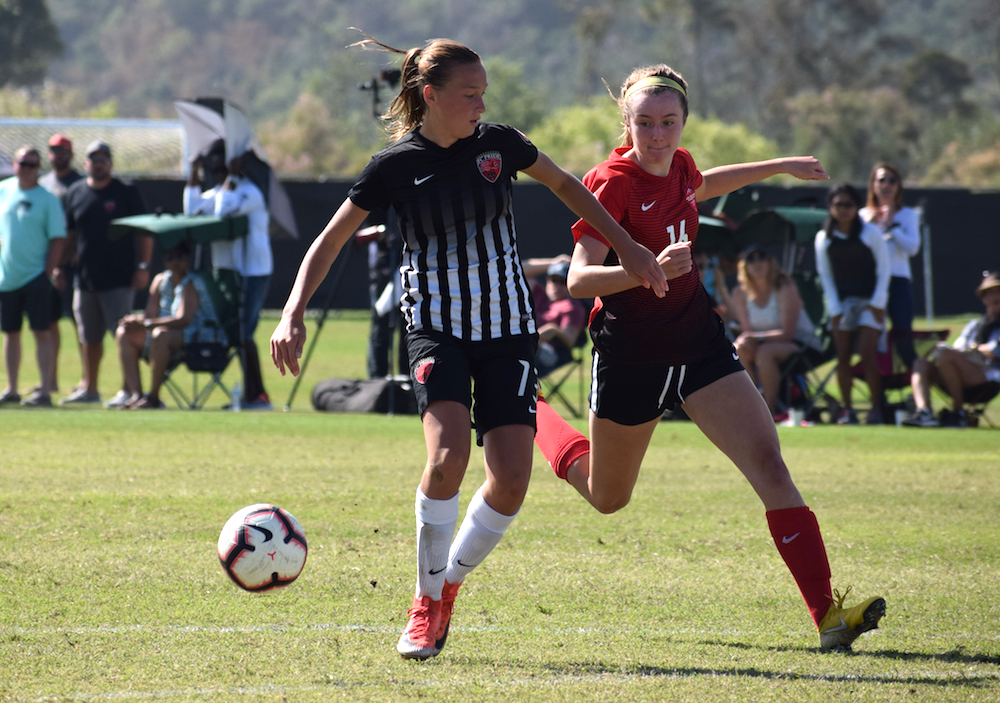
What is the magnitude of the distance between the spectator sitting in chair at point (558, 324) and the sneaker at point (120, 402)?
13.4 ft

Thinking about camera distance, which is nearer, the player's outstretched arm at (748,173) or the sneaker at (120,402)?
the player's outstretched arm at (748,173)

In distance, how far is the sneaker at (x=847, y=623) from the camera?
4.15m

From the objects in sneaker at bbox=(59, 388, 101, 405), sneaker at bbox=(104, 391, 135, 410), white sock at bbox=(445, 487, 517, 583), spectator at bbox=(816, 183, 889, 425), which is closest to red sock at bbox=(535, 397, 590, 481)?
white sock at bbox=(445, 487, 517, 583)

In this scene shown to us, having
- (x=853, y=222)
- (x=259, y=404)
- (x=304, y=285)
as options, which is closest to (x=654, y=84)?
(x=304, y=285)

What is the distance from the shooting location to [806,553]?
433 centimetres

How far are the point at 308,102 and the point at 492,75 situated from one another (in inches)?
623

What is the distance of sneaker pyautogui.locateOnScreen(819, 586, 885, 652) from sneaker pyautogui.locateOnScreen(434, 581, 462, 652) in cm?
→ 125

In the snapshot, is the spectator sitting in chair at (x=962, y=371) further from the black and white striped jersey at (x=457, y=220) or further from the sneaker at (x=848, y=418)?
the black and white striped jersey at (x=457, y=220)

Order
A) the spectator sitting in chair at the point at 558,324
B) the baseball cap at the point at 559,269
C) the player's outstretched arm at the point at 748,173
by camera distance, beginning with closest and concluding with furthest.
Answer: the player's outstretched arm at the point at 748,173 → the spectator sitting in chair at the point at 558,324 → the baseball cap at the point at 559,269

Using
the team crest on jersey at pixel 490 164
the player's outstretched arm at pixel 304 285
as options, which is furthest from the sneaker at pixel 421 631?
the team crest on jersey at pixel 490 164

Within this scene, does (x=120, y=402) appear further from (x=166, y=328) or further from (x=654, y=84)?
(x=654, y=84)

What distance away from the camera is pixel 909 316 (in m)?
12.0

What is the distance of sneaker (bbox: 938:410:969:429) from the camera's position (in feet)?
37.9

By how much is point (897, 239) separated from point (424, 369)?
859 centimetres
